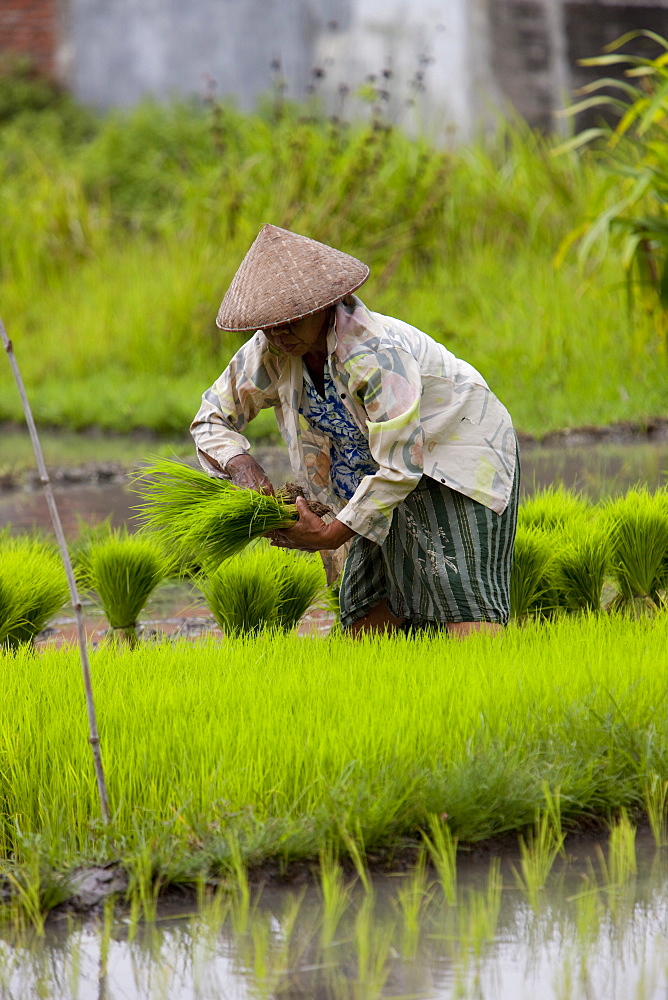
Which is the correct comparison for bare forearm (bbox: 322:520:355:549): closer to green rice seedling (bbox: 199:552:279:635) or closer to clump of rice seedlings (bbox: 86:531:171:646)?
green rice seedling (bbox: 199:552:279:635)

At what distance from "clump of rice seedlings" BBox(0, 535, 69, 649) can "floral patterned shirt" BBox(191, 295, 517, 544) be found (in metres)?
0.68

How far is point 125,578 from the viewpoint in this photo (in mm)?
3592

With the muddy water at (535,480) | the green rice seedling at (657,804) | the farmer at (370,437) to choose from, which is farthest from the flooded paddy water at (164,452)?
the green rice seedling at (657,804)

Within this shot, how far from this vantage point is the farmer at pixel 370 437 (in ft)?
9.29

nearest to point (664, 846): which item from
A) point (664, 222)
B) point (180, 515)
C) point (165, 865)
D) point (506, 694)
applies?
point (506, 694)

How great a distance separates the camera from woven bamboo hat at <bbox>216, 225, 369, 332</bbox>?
2.78 m

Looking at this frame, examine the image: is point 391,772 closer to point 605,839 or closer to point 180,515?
point 605,839

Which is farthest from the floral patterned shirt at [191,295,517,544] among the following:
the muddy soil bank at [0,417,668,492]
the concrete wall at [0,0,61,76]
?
the concrete wall at [0,0,61,76]

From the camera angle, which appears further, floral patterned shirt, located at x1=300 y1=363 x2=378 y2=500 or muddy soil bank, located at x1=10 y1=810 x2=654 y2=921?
floral patterned shirt, located at x1=300 y1=363 x2=378 y2=500

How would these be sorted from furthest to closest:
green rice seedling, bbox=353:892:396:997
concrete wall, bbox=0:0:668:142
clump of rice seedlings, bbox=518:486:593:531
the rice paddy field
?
1. concrete wall, bbox=0:0:668:142
2. clump of rice seedlings, bbox=518:486:593:531
3. the rice paddy field
4. green rice seedling, bbox=353:892:396:997

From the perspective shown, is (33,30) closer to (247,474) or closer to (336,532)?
(247,474)

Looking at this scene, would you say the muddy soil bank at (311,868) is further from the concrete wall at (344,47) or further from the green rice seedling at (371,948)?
the concrete wall at (344,47)

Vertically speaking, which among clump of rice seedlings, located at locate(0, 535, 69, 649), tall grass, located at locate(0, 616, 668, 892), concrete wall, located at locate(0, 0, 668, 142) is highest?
concrete wall, located at locate(0, 0, 668, 142)

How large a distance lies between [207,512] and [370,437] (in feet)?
1.46
